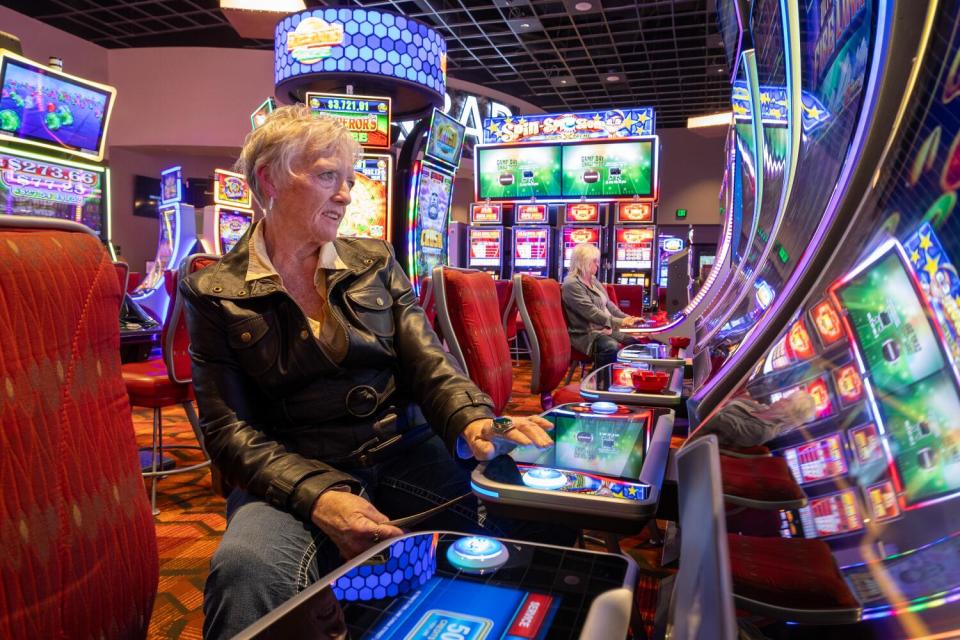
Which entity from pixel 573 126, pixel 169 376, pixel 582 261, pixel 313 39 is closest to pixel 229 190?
pixel 313 39

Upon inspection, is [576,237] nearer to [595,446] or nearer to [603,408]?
[603,408]

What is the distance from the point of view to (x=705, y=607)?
1.15 ft

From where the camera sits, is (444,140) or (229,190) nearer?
(444,140)

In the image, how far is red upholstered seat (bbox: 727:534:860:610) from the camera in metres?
0.36

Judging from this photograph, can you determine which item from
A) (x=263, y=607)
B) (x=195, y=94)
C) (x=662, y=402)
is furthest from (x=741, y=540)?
(x=195, y=94)

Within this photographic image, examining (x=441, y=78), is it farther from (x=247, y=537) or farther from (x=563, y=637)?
(x=563, y=637)

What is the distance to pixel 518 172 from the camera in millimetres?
8094

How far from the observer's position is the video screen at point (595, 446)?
0.86 metres

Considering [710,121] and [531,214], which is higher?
[710,121]

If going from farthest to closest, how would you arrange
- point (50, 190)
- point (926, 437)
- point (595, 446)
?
point (50, 190)
point (595, 446)
point (926, 437)

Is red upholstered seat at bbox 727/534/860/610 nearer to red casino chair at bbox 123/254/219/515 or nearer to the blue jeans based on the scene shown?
the blue jeans

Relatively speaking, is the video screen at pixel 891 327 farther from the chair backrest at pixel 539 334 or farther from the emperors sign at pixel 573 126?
the emperors sign at pixel 573 126

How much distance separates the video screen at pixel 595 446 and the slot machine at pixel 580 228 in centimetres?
741

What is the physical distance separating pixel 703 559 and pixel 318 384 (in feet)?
3.16
